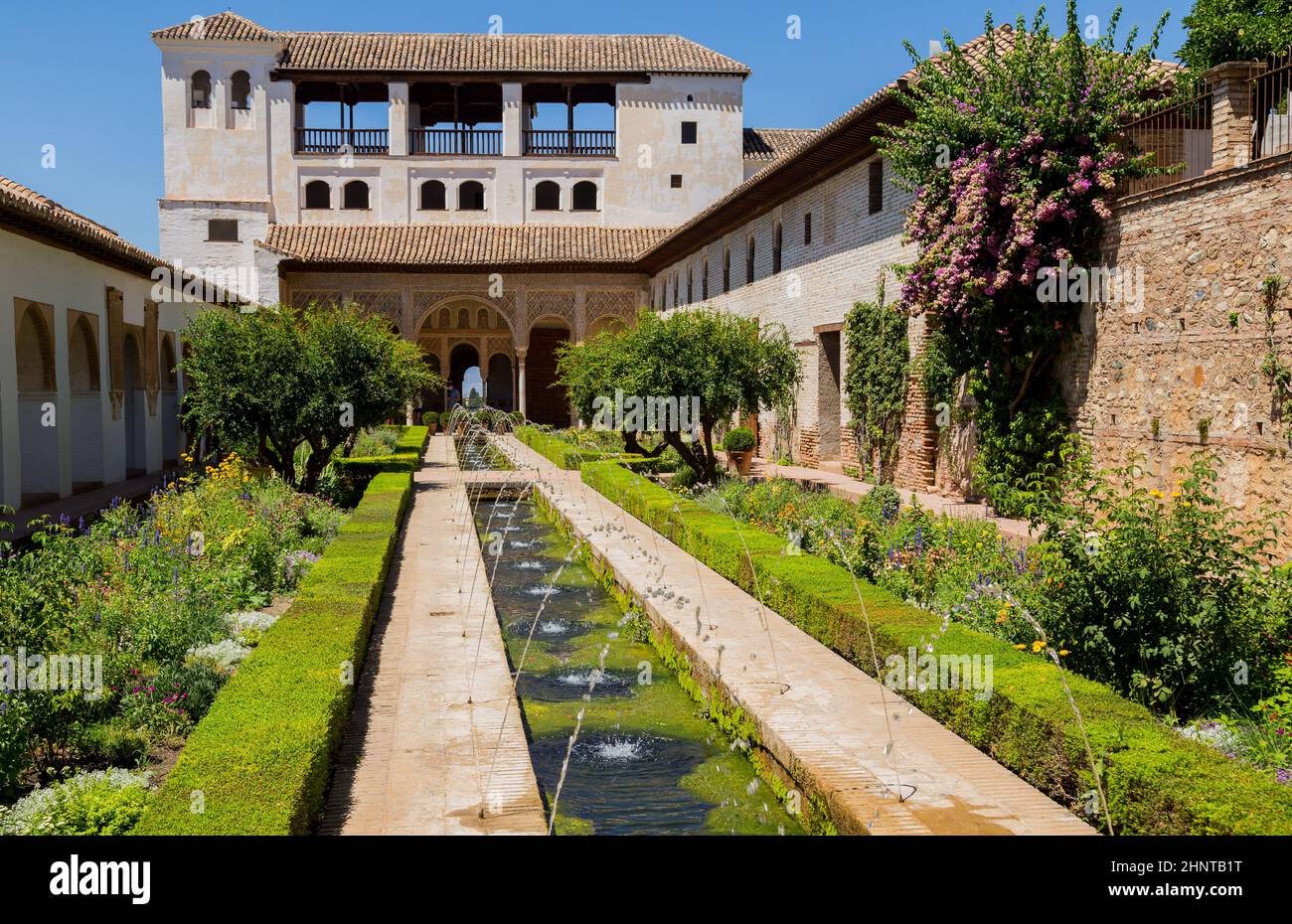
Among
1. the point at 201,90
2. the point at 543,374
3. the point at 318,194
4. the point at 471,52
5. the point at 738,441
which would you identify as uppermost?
the point at 471,52

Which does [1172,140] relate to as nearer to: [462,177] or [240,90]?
[462,177]

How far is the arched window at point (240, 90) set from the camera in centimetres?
3488

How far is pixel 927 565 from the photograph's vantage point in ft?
28.2

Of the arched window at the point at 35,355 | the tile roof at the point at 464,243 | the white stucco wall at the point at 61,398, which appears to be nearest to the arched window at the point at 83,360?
the white stucco wall at the point at 61,398

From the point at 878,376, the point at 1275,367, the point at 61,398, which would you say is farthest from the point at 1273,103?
the point at 61,398

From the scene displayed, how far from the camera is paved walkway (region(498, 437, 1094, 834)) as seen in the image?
14.8ft

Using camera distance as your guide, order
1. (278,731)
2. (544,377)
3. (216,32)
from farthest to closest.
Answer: (544,377)
(216,32)
(278,731)

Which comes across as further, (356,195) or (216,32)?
(356,195)

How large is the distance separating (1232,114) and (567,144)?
2896 cm

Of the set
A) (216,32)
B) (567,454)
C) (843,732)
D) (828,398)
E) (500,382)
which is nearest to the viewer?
(843,732)

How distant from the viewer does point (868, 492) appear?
1295cm
